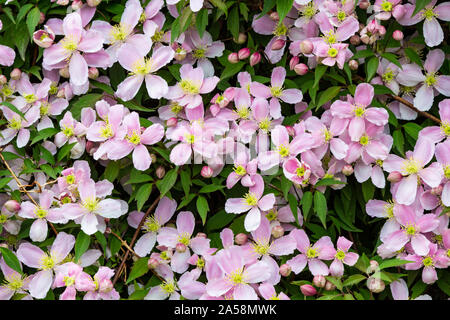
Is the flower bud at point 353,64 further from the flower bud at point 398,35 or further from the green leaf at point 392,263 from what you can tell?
the green leaf at point 392,263

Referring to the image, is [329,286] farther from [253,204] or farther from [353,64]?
[353,64]

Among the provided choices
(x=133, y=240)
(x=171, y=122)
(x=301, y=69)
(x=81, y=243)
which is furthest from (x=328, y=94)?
A: (x=81, y=243)

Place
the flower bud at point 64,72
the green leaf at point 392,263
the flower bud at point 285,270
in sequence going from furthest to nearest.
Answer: the flower bud at point 64,72 → the flower bud at point 285,270 → the green leaf at point 392,263

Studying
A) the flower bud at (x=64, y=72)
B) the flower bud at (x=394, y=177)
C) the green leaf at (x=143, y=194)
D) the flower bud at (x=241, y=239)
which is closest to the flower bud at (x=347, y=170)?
the flower bud at (x=394, y=177)

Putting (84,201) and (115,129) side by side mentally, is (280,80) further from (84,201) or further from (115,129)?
(84,201)

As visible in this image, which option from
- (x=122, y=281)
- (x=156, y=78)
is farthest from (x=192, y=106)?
(x=122, y=281)

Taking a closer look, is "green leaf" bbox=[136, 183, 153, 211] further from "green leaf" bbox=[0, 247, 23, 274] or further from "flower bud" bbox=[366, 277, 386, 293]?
"flower bud" bbox=[366, 277, 386, 293]
